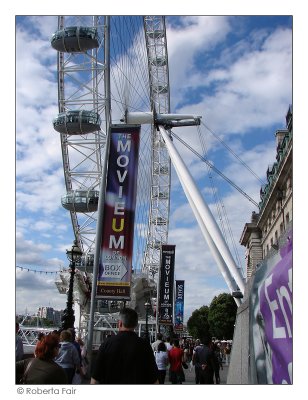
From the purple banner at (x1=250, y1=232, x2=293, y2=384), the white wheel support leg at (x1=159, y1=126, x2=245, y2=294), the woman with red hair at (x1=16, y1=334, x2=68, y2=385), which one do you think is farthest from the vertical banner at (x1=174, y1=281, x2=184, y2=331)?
the woman with red hair at (x1=16, y1=334, x2=68, y2=385)

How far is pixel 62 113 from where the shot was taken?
41.6 metres

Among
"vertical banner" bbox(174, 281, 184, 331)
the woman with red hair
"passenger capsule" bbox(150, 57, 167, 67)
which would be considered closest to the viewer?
the woman with red hair

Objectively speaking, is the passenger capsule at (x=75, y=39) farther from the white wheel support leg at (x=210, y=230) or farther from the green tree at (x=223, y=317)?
the green tree at (x=223, y=317)

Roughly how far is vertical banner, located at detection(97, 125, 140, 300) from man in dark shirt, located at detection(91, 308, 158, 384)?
1053 cm

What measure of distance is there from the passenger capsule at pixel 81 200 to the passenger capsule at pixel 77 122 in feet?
21.3

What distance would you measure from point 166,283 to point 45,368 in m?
39.3

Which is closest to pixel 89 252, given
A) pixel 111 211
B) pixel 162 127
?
pixel 162 127

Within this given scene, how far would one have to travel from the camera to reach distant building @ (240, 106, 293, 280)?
4006cm

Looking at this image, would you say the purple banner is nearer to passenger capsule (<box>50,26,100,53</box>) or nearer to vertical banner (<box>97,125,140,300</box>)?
vertical banner (<box>97,125,140,300</box>)

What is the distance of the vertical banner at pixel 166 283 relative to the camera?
43297mm

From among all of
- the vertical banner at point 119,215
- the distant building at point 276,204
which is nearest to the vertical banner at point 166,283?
the distant building at point 276,204
